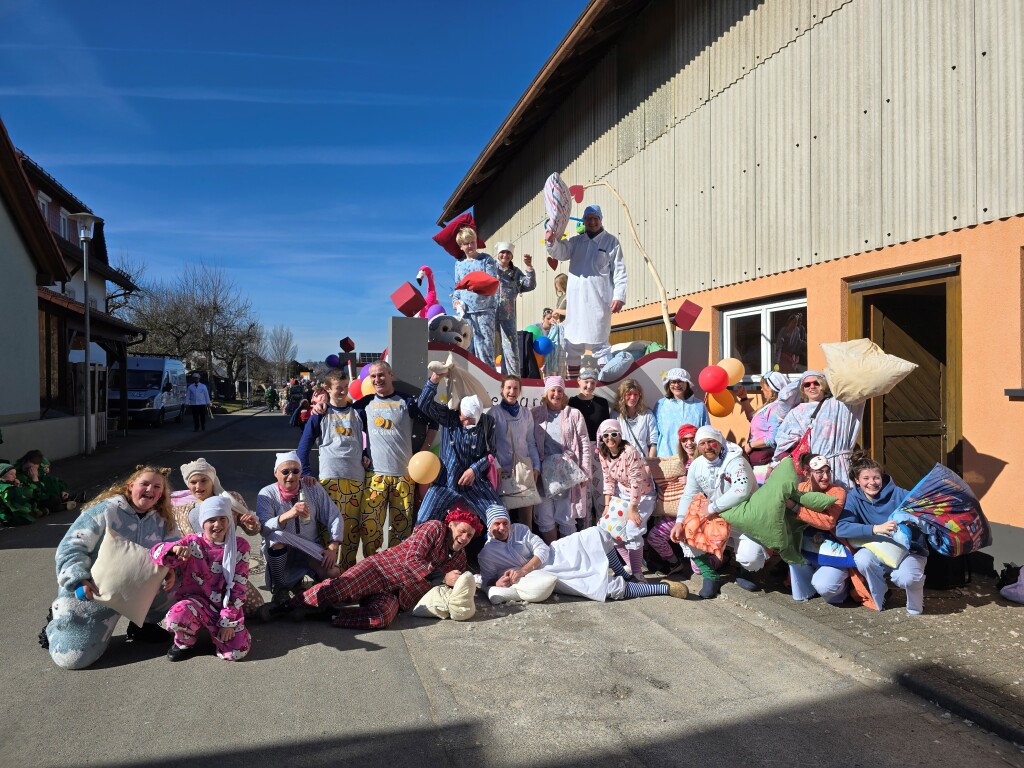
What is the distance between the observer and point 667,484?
5.97 m

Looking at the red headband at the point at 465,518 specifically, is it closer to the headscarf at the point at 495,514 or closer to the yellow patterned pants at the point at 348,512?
the headscarf at the point at 495,514

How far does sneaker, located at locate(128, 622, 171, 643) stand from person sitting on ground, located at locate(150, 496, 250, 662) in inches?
10.2

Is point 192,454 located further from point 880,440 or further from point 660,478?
point 880,440

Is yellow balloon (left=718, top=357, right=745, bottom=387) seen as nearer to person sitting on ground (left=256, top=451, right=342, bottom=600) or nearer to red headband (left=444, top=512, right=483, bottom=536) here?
red headband (left=444, top=512, right=483, bottom=536)

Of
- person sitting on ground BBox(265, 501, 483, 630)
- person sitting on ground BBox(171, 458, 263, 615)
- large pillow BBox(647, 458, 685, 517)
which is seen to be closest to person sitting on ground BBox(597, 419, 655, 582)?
large pillow BBox(647, 458, 685, 517)

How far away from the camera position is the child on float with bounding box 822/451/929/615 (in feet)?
15.3

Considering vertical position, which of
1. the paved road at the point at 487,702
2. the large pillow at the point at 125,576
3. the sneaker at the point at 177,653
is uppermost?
the large pillow at the point at 125,576

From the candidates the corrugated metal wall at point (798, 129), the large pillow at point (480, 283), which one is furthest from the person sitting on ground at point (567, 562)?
the corrugated metal wall at point (798, 129)

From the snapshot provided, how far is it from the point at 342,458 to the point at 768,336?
5801 millimetres

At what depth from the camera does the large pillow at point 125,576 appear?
3.74 metres

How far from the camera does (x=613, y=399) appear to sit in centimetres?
701

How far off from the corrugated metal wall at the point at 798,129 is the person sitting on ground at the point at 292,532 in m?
5.93

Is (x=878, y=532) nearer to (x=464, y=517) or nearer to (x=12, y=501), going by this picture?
(x=464, y=517)

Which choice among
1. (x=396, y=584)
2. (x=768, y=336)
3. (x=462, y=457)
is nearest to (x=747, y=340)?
(x=768, y=336)
